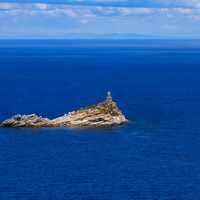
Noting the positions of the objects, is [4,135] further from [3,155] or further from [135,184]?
[135,184]

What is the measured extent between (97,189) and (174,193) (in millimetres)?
10290

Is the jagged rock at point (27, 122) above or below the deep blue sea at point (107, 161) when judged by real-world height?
above

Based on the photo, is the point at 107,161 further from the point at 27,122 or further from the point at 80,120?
the point at 27,122

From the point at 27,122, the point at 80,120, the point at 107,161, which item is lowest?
the point at 107,161

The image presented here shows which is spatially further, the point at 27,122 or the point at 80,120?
the point at 80,120

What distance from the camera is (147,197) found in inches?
3912

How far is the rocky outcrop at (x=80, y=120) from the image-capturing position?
479 ft

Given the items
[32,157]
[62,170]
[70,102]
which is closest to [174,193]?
[62,170]

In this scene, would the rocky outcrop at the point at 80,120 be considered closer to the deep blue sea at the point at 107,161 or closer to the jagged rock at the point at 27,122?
the jagged rock at the point at 27,122

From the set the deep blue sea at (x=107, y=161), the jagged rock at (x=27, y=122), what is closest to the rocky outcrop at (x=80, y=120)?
the jagged rock at (x=27, y=122)

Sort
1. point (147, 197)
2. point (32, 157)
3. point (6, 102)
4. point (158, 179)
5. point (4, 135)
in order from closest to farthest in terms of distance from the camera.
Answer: point (147, 197)
point (158, 179)
point (32, 157)
point (4, 135)
point (6, 102)

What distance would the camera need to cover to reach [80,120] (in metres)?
147

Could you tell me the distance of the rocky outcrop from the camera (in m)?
146

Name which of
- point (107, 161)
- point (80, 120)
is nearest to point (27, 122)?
point (80, 120)
